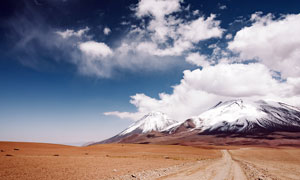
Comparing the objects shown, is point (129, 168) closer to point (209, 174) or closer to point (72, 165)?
point (72, 165)

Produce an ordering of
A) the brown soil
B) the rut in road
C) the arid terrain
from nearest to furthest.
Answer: the rut in road
the brown soil
the arid terrain

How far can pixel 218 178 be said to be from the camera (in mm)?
21219

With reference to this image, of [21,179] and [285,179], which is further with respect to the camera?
[285,179]

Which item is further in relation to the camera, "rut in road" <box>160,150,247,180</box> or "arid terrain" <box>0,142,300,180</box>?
"arid terrain" <box>0,142,300,180</box>

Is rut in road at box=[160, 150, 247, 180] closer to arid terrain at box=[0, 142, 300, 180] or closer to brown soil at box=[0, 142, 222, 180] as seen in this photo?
arid terrain at box=[0, 142, 300, 180]

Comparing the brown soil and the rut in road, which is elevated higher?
the brown soil

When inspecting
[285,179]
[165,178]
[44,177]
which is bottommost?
[285,179]

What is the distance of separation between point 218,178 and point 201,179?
206 centimetres

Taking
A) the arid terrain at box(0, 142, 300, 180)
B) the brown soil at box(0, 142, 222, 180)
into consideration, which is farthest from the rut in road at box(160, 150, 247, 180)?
the brown soil at box(0, 142, 222, 180)

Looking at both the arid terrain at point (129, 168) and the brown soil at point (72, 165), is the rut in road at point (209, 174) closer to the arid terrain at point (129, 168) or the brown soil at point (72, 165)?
the arid terrain at point (129, 168)

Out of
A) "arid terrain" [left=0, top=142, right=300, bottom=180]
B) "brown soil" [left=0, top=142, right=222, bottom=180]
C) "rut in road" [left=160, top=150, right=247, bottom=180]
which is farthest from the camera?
"arid terrain" [left=0, top=142, right=300, bottom=180]

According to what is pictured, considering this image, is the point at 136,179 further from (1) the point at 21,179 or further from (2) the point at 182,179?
(1) the point at 21,179

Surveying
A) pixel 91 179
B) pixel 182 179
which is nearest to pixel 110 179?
pixel 91 179

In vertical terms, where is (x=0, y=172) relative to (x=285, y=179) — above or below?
above
